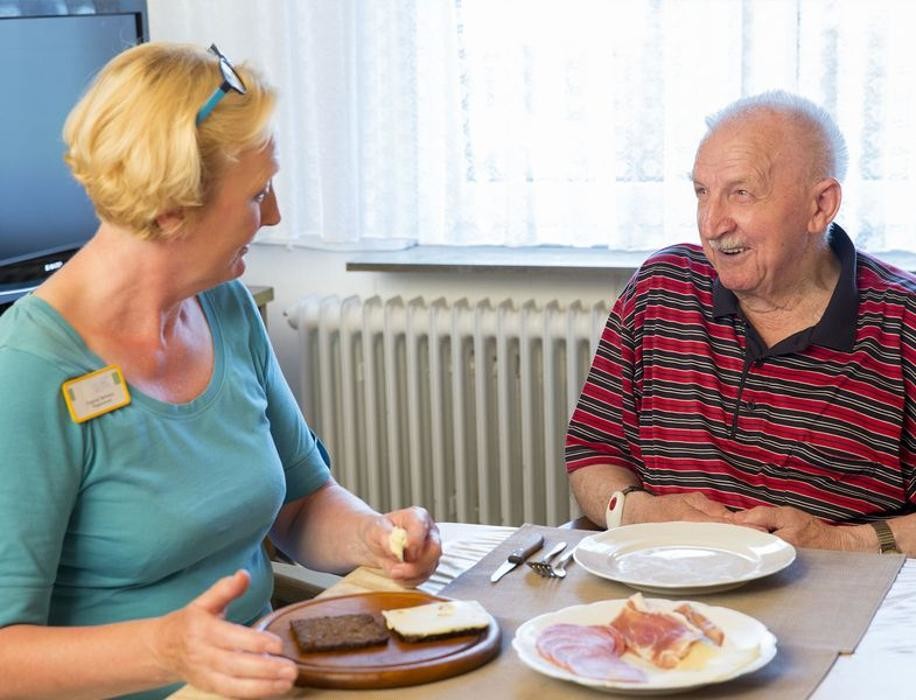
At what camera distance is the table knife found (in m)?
1.59

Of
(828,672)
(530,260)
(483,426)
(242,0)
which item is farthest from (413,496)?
(828,672)

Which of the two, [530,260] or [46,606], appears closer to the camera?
[46,606]

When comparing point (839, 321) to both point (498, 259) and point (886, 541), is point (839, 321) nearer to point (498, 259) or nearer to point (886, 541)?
point (886, 541)

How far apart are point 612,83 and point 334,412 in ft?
3.58

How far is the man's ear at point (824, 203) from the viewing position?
2.13 metres

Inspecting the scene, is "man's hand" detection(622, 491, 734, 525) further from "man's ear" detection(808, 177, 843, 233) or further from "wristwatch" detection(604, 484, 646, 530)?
"man's ear" detection(808, 177, 843, 233)

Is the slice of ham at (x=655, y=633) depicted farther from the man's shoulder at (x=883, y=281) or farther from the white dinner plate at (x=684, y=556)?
the man's shoulder at (x=883, y=281)

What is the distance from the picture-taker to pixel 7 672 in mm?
1392

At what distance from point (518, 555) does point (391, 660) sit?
0.34 metres

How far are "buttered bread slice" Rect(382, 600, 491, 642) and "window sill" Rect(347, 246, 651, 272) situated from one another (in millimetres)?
1780

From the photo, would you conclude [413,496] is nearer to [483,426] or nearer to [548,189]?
[483,426]

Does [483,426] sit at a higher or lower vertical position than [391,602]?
lower

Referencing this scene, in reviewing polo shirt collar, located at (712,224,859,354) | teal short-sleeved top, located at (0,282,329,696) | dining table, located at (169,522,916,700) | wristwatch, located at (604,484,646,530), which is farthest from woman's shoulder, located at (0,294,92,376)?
polo shirt collar, located at (712,224,859,354)

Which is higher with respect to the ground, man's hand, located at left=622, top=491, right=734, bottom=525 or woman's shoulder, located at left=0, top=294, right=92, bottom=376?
woman's shoulder, located at left=0, top=294, right=92, bottom=376
